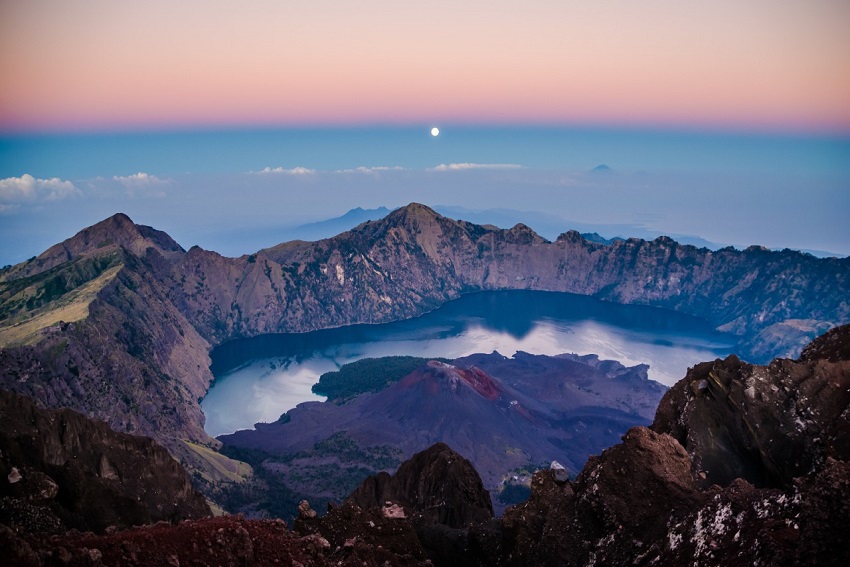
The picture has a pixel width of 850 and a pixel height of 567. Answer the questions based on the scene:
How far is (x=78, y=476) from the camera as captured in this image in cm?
3697

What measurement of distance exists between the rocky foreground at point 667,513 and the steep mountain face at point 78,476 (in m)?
1.14

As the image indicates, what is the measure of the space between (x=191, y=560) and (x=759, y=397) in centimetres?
2784

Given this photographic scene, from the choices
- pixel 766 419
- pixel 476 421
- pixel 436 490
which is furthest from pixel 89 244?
pixel 766 419

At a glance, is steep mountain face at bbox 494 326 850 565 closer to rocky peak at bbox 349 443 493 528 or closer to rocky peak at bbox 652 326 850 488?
rocky peak at bbox 652 326 850 488

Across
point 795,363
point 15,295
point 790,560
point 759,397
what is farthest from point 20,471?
point 15,295

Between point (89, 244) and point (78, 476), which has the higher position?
point (89, 244)

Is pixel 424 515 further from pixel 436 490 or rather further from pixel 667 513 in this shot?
pixel 667 513

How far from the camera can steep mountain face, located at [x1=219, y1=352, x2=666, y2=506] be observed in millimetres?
107688

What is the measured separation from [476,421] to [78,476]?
285 ft

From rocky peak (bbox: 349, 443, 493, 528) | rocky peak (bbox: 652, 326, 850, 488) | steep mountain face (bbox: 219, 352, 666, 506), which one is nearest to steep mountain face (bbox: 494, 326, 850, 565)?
rocky peak (bbox: 652, 326, 850, 488)

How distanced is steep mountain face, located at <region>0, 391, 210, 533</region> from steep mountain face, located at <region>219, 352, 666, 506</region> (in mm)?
39188

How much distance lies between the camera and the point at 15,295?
13262 cm

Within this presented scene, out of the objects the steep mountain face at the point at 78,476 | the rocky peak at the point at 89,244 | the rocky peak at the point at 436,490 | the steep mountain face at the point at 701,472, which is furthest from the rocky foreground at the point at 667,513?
the rocky peak at the point at 89,244

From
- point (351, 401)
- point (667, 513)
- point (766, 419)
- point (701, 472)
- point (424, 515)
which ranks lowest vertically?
point (351, 401)
